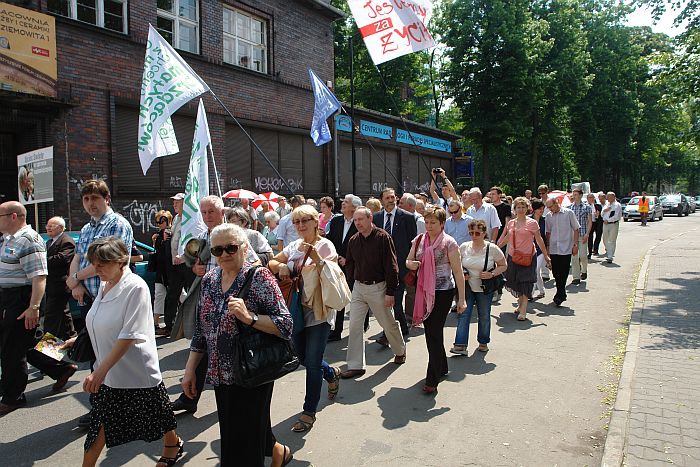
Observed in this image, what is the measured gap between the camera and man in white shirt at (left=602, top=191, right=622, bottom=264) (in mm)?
15023

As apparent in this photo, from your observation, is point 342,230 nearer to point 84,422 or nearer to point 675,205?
point 84,422

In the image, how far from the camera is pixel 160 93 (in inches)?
286

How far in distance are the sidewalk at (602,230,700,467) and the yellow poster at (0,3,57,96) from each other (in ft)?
36.8

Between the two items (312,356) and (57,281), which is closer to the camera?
(312,356)

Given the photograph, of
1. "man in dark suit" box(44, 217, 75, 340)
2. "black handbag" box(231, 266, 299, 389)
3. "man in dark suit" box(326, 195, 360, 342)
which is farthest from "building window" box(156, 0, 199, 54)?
"black handbag" box(231, 266, 299, 389)

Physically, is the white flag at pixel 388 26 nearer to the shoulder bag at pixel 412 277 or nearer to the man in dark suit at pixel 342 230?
the man in dark suit at pixel 342 230

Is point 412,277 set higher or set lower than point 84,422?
higher

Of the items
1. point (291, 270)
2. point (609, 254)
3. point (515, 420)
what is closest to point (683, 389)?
point (515, 420)

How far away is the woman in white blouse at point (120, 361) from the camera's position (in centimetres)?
329

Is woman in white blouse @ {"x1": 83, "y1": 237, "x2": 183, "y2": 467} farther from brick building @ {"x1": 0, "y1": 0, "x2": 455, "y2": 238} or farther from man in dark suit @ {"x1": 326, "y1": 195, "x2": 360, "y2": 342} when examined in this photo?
brick building @ {"x1": 0, "y1": 0, "x2": 455, "y2": 238}

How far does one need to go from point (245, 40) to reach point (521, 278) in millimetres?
11832

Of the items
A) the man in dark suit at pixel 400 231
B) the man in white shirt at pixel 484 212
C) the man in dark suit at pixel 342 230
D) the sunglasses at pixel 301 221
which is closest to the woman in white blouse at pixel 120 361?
the sunglasses at pixel 301 221

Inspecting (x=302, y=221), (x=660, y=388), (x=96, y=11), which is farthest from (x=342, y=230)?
(x=96, y=11)

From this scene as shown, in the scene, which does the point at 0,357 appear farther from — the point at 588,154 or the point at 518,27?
the point at 588,154
